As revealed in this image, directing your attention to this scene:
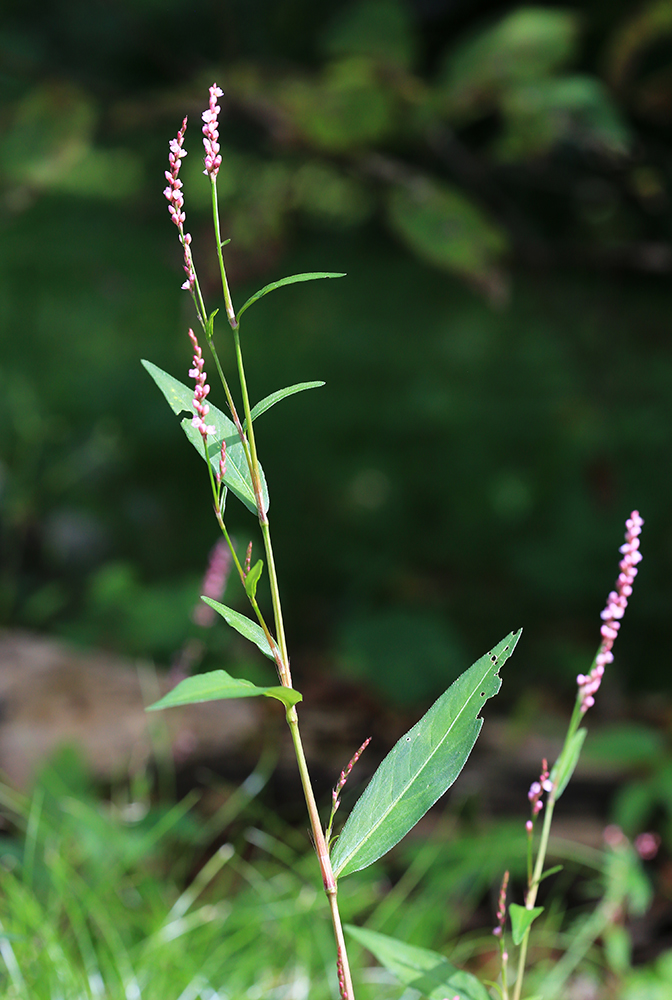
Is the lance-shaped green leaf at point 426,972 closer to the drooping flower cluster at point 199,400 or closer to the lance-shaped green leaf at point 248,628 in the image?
the lance-shaped green leaf at point 248,628

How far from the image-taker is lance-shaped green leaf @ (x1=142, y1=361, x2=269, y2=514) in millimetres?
542

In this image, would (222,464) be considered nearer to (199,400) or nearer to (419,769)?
(199,400)

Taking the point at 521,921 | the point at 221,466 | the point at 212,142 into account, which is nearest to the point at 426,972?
the point at 521,921

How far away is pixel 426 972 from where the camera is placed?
0.64 metres

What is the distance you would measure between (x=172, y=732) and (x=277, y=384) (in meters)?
1.45

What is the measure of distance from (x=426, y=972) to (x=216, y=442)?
16.2 inches

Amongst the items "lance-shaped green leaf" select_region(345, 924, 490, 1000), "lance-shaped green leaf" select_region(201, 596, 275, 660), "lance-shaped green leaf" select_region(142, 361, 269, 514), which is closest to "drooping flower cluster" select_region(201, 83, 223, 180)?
"lance-shaped green leaf" select_region(142, 361, 269, 514)

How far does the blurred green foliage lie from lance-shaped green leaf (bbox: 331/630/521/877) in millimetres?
880

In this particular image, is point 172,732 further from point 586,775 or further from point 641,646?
point 641,646

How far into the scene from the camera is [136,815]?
4.60 feet

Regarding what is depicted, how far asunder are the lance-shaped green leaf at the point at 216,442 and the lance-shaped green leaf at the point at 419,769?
0.17 metres

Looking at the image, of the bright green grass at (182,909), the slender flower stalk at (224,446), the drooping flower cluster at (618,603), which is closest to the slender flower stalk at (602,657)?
the drooping flower cluster at (618,603)

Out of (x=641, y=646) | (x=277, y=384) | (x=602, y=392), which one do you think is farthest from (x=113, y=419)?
(x=641, y=646)

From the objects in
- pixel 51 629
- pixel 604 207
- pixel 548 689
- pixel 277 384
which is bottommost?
pixel 548 689
